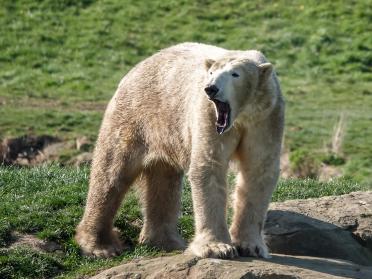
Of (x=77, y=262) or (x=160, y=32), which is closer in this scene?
(x=77, y=262)

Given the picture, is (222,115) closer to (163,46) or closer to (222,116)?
(222,116)

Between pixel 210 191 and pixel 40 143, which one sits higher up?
pixel 210 191

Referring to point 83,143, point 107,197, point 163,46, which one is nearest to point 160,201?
point 107,197

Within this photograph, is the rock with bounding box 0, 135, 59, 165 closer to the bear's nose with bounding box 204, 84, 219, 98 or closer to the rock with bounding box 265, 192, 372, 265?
the rock with bounding box 265, 192, 372, 265

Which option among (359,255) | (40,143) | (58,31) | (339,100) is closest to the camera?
(359,255)

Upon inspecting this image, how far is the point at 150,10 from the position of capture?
101 ft

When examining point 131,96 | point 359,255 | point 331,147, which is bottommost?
point 331,147

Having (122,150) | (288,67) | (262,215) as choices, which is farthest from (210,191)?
(288,67)

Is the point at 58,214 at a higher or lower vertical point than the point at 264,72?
lower

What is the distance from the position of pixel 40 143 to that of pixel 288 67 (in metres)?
9.59

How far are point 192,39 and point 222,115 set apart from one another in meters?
20.5

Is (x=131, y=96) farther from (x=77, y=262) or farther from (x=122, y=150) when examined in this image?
(x=77, y=262)

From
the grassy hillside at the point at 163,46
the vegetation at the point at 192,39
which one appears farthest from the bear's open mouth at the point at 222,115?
the grassy hillside at the point at 163,46

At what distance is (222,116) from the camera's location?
8.01m
